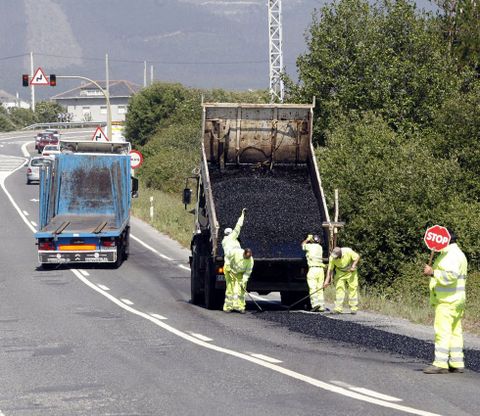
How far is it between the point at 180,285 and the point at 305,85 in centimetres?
2062

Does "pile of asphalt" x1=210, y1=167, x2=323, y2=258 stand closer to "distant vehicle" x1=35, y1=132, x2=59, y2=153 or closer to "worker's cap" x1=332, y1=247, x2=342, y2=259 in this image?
"worker's cap" x1=332, y1=247, x2=342, y2=259

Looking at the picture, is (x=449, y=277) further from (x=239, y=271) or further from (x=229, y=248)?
(x=229, y=248)

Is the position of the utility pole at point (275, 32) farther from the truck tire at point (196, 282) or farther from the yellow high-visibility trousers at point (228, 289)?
the yellow high-visibility trousers at point (228, 289)

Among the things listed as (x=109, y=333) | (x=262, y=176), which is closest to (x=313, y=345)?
(x=109, y=333)

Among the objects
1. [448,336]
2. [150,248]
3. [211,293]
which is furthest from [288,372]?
[150,248]

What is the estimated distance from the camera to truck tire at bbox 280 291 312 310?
21323mm

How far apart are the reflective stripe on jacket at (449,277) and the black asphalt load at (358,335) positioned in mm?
947

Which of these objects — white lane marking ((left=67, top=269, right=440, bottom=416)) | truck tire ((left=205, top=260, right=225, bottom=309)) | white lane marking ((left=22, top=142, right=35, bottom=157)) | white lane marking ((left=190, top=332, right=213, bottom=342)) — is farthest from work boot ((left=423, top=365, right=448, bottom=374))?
white lane marking ((left=22, top=142, right=35, bottom=157))

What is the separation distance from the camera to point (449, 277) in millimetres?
12703

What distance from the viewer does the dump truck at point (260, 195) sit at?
66.3 feet

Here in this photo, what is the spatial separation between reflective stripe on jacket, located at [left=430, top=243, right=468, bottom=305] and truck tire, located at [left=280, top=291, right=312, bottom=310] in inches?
332

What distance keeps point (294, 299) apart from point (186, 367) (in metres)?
9.04

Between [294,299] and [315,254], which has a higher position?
[315,254]

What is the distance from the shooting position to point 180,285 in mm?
26000
